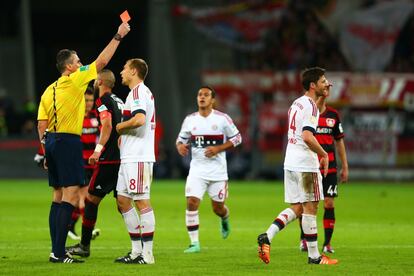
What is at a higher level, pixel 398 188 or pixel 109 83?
pixel 109 83

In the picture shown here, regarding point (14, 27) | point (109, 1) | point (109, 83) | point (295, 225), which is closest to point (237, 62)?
point (109, 1)

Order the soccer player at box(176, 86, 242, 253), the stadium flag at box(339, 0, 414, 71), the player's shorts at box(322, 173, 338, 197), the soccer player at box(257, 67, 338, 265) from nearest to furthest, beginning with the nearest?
the soccer player at box(257, 67, 338, 265)
the player's shorts at box(322, 173, 338, 197)
the soccer player at box(176, 86, 242, 253)
the stadium flag at box(339, 0, 414, 71)

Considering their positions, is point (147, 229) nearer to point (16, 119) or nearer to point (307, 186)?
point (307, 186)

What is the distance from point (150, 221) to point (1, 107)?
25.3 meters

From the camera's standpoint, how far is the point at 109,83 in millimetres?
14078

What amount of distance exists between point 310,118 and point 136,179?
214cm

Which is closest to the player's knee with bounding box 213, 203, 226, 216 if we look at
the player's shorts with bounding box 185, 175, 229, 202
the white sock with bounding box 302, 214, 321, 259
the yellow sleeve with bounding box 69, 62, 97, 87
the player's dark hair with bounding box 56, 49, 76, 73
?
the player's shorts with bounding box 185, 175, 229, 202

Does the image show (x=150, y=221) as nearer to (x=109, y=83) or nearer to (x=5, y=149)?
(x=109, y=83)

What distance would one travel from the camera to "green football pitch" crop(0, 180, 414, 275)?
499 inches

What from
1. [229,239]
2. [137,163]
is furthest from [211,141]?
[137,163]

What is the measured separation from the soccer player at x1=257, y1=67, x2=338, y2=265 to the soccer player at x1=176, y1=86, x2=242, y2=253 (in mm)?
2599

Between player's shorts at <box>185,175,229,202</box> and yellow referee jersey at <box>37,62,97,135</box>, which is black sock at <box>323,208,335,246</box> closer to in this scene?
player's shorts at <box>185,175,229,202</box>

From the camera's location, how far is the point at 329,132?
49.7ft

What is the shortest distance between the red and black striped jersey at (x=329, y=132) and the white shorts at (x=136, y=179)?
2888 millimetres
